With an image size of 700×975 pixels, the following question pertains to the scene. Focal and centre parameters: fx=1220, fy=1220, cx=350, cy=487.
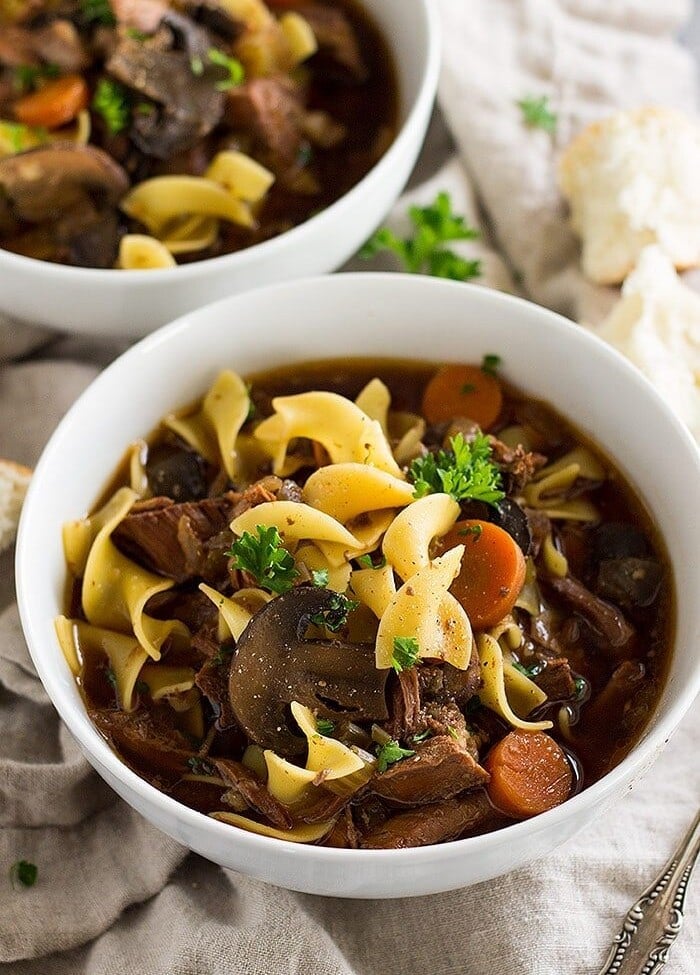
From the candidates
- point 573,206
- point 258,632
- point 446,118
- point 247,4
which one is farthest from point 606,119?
point 258,632

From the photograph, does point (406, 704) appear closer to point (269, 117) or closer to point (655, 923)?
point (655, 923)

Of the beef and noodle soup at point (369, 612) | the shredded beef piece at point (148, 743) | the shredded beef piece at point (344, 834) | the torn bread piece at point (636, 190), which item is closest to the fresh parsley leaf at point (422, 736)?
the beef and noodle soup at point (369, 612)

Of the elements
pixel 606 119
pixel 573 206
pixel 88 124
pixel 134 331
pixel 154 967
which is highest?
pixel 606 119

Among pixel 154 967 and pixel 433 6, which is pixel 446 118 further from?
pixel 154 967

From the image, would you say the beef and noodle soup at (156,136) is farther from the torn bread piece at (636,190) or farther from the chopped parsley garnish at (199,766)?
the chopped parsley garnish at (199,766)

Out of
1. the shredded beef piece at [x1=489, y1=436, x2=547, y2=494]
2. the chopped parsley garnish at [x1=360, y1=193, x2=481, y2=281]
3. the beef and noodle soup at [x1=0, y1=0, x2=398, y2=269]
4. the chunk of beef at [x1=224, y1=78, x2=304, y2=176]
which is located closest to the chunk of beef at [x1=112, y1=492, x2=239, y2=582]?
the shredded beef piece at [x1=489, y1=436, x2=547, y2=494]
